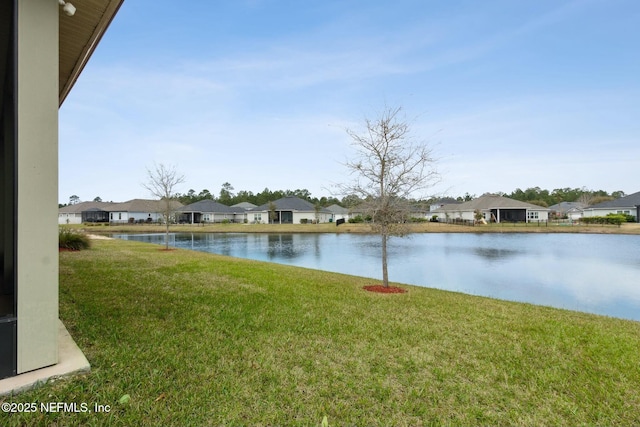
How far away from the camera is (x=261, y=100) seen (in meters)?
22.9

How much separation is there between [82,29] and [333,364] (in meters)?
4.83

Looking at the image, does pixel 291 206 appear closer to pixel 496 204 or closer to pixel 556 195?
pixel 496 204

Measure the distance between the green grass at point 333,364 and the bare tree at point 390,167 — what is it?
256cm

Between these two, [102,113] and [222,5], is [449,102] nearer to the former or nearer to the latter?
[222,5]

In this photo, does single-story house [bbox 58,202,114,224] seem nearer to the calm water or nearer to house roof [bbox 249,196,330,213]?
house roof [bbox 249,196,330,213]

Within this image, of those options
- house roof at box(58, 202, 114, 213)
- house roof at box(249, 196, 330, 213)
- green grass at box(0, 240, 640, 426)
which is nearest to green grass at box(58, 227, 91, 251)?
green grass at box(0, 240, 640, 426)

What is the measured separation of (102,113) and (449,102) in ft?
66.8

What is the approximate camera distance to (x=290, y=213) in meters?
51.7

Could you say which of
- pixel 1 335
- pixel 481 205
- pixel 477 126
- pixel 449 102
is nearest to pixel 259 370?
pixel 1 335

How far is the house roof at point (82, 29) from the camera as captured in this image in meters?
3.33

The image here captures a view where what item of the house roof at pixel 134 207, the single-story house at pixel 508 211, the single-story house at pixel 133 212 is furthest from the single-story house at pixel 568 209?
the house roof at pixel 134 207

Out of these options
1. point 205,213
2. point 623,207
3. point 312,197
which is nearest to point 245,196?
point 312,197

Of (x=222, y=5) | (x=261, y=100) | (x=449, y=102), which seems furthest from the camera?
(x=261, y=100)

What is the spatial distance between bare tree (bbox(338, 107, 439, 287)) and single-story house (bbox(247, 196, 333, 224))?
42.2 m
